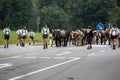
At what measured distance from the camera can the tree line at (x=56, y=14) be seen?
11844 centimetres

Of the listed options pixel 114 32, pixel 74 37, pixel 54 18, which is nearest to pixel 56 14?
pixel 54 18

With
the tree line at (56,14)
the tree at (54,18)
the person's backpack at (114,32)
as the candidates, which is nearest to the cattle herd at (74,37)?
the person's backpack at (114,32)

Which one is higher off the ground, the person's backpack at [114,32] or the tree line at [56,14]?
the tree line at [56,14]

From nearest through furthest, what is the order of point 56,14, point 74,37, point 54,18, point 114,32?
point 114,32 → point 74,37 → point 56,14 → point 54,18

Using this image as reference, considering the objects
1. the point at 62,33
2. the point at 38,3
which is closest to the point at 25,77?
the point at 62,33

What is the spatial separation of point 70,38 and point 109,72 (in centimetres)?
3155

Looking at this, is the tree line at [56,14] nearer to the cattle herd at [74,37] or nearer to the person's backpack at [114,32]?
the cattle herd at [74,37]

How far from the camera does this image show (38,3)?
140125mm

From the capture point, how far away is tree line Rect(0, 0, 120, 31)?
389 ft

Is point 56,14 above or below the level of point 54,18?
above

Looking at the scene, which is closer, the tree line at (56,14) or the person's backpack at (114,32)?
the person's backpack at (114,32)

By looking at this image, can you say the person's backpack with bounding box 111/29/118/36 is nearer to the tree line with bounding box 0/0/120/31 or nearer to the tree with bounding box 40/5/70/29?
the tree line with bounding box 0/0/120/31

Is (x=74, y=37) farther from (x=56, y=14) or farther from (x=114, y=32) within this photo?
(x=56, y=14)

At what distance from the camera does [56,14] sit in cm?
12500
